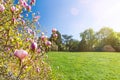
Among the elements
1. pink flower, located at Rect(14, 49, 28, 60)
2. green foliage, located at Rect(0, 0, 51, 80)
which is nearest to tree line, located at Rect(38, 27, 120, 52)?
green foliage, located at Rect(0, 0, 51, 80)

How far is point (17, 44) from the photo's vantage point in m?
4.72

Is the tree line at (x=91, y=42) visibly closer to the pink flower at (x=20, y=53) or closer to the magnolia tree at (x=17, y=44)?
the magnolia tree at (x=17, y=44)

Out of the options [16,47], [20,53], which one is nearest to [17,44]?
[16,47]

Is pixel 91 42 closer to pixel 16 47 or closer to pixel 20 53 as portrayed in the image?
pixel 16 47

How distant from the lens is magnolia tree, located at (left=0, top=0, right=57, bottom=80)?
12.6ft

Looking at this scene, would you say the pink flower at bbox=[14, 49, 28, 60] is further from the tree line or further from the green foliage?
the tree line

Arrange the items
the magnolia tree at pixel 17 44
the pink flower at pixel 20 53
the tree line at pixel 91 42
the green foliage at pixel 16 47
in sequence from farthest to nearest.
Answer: the tree line at pixel 91 42 → the magnolia tree at pixel 17 44 → the green foliage at pixel 16 47 → the pink flower at pixel 20 53

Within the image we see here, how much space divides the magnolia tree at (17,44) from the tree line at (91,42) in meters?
25.8

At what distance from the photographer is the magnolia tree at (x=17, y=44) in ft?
12.6

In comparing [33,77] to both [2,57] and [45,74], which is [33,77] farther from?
[2,57]

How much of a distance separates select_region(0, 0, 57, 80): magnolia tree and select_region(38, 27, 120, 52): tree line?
25801mm

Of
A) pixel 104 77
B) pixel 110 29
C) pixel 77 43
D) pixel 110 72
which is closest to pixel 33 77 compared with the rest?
pixel 104 77

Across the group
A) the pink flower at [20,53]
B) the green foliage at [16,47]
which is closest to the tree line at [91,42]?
the green foliage at [16,47]

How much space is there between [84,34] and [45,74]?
5685cm
